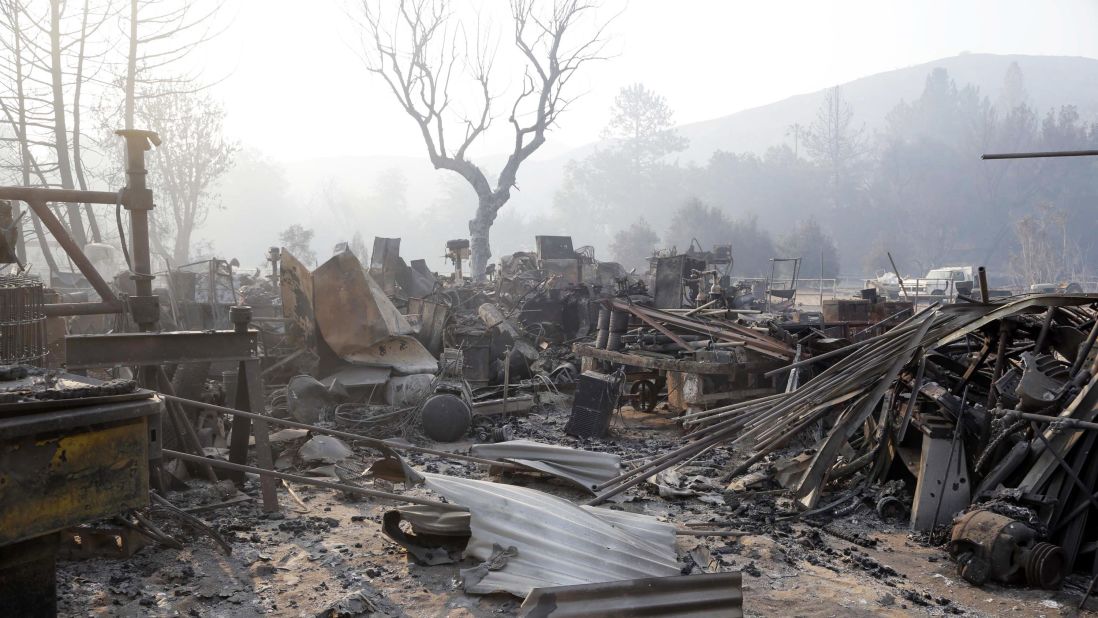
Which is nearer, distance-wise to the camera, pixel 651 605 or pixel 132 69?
pixel 651 605

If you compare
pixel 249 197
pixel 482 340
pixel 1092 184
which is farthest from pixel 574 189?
pixel 482 340

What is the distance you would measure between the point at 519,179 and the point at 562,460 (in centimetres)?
16906

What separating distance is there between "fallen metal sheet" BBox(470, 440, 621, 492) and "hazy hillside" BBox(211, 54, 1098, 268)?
263 ft

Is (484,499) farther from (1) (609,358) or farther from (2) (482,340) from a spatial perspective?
(2) (482,340)

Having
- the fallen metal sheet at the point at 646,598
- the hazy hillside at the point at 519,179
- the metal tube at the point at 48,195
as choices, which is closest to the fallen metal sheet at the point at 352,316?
the metal tube at the point at 48,195

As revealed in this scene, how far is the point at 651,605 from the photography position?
12.8 ft

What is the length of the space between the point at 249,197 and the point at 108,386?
106m

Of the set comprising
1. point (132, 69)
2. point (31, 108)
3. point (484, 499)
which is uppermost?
point (132, 69)

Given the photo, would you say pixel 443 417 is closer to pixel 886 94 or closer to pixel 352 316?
pixel 352 316

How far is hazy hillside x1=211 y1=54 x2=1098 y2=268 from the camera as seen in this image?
321 ft

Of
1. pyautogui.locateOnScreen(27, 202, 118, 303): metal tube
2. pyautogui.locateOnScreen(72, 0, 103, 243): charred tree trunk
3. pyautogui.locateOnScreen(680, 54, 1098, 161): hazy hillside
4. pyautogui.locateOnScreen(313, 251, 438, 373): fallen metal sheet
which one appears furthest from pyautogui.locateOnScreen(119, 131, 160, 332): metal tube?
pyautogui.locateOnScreen(680, 54, 1098, 161): hazy hillside

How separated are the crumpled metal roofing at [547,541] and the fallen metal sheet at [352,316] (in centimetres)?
507

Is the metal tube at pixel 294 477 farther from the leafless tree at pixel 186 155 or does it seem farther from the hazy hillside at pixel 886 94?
the hazy hillside at pixel 886 94

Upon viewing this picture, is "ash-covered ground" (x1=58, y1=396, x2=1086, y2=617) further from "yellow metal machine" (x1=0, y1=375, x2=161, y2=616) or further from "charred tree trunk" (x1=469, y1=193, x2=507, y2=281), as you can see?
"charred tree trunk" (x1=469, y1=193, x2=507, y2=281)
